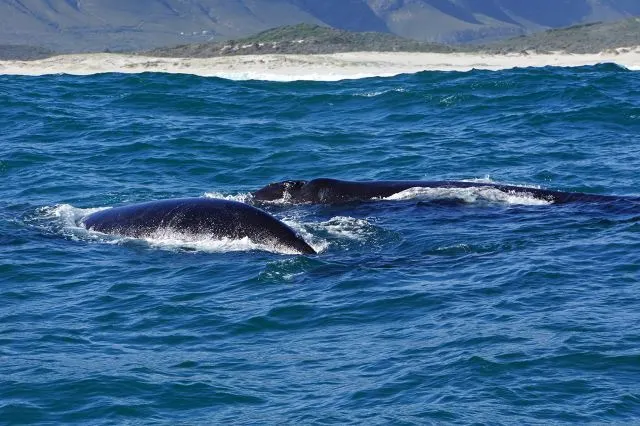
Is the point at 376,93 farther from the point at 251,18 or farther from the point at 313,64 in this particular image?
the point at 251,18

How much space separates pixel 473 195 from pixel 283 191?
3031 millimetres

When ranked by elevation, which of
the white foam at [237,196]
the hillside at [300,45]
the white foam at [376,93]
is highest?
the hillside at [300,45]

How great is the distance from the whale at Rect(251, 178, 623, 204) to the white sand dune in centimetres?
2107

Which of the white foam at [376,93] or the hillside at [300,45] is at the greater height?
the hillside at [300,45]

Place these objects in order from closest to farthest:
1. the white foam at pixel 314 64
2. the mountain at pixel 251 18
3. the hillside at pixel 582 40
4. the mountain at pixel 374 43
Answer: the white foam at pixel 314 64, the mountain at pixel 374 43, the hillside at pixel 582 40, the mountain at pixel 251 18

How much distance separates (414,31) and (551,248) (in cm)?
8794

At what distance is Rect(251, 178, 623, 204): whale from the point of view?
19.0 metres

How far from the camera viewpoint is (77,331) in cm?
1296

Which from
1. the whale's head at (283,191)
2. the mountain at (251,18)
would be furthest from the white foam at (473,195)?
the mountain at (251,18)

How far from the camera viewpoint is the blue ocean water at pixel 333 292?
1075 cm

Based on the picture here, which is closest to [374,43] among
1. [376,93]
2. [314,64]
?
[314,64]

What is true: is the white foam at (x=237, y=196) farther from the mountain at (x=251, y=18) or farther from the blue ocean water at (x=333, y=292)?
the mountain at (x=251, y=18)

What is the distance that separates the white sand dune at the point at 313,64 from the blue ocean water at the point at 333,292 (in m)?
15.9

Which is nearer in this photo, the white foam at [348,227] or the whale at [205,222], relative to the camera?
the whale at [205,222]
